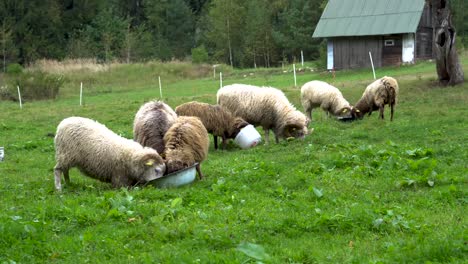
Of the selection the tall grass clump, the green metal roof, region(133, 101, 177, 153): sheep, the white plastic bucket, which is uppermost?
the green metal roof

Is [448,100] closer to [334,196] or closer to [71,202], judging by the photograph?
[334,196]

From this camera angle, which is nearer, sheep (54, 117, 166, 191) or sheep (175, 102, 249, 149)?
sheep (54, 117, 166, 191)

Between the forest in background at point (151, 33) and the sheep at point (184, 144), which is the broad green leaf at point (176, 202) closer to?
the sheep at point (184, 144)

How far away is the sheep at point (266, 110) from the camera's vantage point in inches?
554

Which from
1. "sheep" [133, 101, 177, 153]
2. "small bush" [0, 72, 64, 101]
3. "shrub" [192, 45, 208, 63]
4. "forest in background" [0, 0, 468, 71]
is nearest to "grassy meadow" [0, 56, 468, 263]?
"sheep" [133, 101, 177, 153]

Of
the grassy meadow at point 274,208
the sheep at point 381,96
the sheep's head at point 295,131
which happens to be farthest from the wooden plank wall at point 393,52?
the sheep's head at point 295,131

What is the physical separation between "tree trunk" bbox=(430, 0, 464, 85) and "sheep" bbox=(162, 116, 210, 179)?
49.7 ft

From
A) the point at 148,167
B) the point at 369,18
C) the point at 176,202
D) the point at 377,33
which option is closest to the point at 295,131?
the point at 148,167

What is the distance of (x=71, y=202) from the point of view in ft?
26.3

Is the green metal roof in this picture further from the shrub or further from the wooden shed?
the shrub

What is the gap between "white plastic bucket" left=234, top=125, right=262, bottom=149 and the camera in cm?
1348

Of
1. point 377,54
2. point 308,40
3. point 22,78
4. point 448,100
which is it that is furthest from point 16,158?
point 308,40

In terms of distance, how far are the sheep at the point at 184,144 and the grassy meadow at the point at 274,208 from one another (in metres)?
0.45

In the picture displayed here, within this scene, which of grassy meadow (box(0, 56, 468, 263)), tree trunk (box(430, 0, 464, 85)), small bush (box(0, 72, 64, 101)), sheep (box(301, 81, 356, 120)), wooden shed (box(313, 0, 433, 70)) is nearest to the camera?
grassy meadow (box(0, 56, 468, 263))
